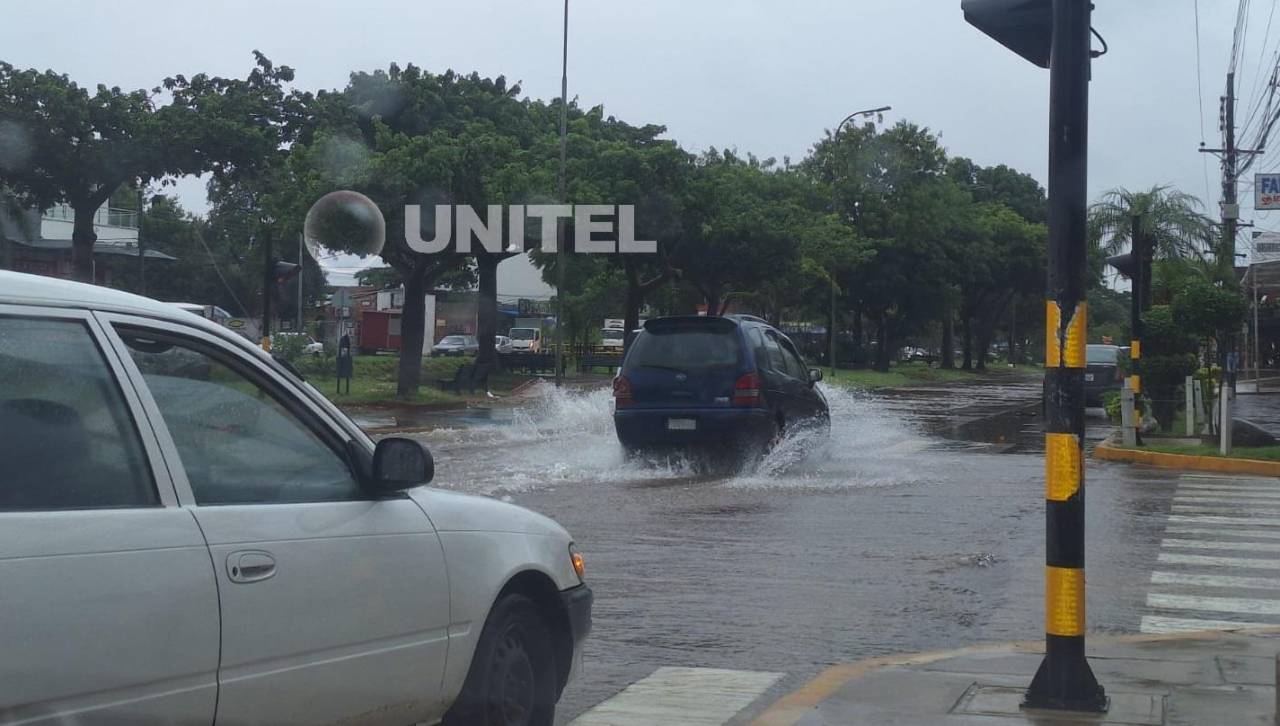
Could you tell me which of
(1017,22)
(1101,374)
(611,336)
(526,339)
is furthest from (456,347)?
(1017,22)

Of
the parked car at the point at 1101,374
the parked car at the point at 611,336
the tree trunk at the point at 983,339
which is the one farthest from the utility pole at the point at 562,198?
the tree trunk at the point at 983,339

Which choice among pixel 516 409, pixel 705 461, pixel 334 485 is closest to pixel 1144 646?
pixel 334 485

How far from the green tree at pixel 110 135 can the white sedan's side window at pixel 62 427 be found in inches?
1510

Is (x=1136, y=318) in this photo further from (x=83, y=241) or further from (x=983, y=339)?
(x=983, y=339)

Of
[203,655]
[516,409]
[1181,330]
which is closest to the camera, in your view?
[203,655]

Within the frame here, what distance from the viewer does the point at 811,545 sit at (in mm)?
11422

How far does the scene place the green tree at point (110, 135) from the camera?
41.1 m

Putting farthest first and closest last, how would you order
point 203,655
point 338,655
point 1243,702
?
point 1243,702, point 338,655, point 203,655

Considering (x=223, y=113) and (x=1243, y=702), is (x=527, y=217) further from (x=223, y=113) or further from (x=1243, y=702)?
(x=1243, y=702)

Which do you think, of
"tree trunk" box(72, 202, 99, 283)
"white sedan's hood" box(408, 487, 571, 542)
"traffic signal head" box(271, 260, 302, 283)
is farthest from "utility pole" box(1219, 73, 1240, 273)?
"white sedan's hood" box(408, 487, 571, 542)

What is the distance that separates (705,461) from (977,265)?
57.4 m

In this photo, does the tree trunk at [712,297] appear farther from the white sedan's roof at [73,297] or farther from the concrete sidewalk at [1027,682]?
the white sedan's roof at [73,297]

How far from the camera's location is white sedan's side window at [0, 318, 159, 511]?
11.4ft

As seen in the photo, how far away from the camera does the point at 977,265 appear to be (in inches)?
2825
